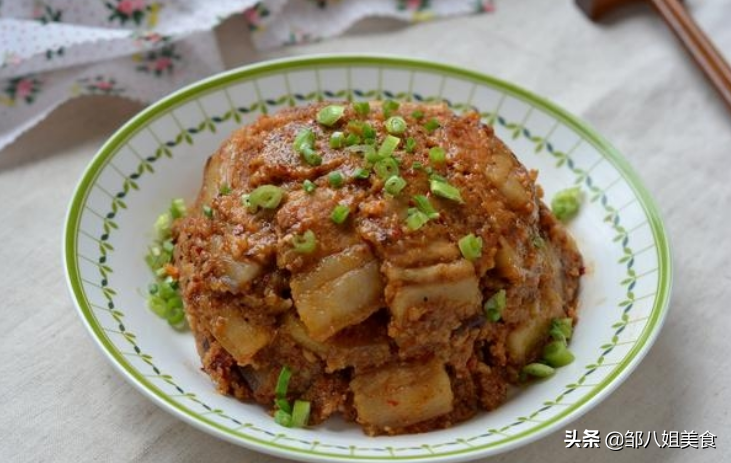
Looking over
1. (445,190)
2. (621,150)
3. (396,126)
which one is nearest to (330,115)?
(396,126)

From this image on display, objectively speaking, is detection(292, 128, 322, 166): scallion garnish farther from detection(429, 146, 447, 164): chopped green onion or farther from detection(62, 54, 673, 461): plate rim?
detection(62, 54, 673, 461): plate rim

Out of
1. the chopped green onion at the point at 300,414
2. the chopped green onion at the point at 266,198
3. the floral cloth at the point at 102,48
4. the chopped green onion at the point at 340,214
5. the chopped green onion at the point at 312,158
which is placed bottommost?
the chopped green onion at the point at 300,414

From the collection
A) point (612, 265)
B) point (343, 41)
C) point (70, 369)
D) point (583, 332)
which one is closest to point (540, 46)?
point (343, 41)

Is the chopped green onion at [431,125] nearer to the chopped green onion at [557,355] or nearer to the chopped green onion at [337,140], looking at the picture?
the chopped green onion at [337,140]

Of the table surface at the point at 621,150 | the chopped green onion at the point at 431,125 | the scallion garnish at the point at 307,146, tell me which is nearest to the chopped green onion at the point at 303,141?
the scallion garnish at the point at 307,146

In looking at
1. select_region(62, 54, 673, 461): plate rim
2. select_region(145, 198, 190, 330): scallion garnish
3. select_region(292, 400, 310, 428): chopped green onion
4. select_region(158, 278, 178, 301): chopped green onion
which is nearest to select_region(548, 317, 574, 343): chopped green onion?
select_region(62, 54, 673, 461): plate rim
